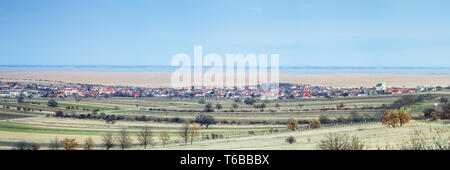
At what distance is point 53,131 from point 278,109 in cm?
2711

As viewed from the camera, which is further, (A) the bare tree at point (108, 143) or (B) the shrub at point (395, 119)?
(B) the shrub at point (395, 119)

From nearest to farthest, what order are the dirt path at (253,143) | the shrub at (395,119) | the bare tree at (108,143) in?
the dirt path at (253,143)
the bare tree at (108,143)
the shrub at (395,119)

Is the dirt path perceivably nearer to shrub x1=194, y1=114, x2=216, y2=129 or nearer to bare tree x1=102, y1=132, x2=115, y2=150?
bare tree x1=102, y1=132, x2=115, y2=150

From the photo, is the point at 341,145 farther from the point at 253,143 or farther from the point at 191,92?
the point at 191,92

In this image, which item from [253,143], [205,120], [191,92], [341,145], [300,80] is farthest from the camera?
[300,80]

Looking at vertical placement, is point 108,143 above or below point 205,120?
above

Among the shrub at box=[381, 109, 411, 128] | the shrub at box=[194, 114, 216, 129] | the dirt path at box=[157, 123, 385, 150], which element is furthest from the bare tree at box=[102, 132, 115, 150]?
the shrub at box=[381, 109, 411, 128]

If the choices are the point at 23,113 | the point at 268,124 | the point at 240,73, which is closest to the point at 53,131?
the point at 23,113

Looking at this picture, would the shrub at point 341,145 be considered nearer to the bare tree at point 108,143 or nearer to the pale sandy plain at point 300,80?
the bare tree at point 108,143

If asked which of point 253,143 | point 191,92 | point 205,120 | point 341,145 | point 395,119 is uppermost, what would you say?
point 341,145

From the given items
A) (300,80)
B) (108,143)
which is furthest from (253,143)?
(300,80)

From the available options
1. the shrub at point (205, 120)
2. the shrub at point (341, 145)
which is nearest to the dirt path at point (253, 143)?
the shrub at point (341, 145)
